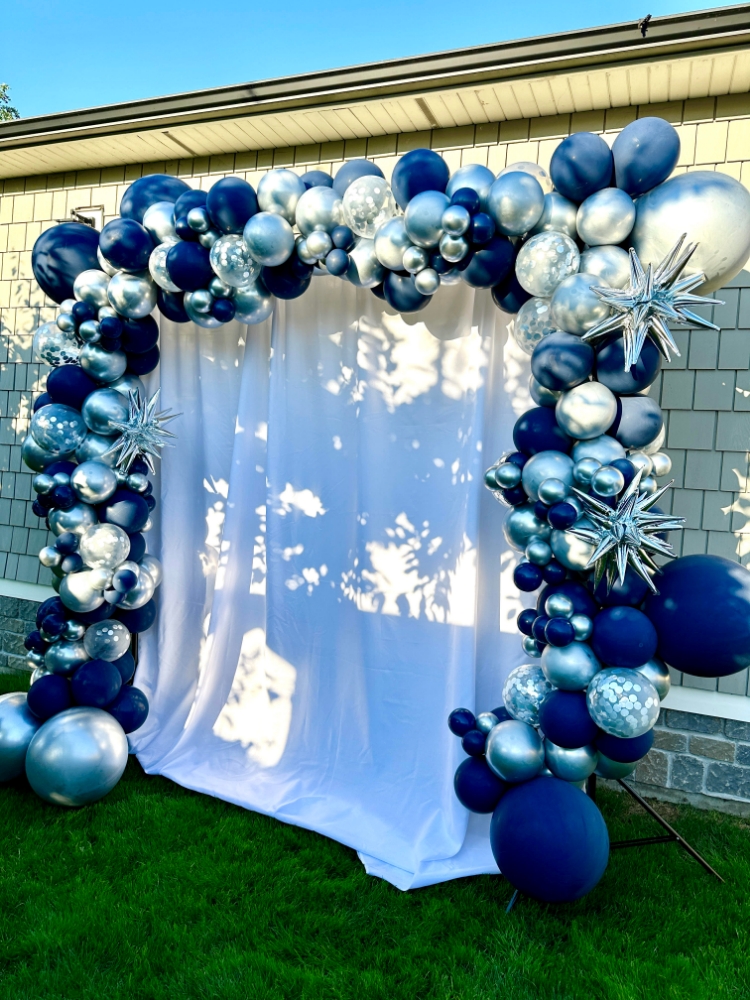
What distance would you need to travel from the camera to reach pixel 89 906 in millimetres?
2553

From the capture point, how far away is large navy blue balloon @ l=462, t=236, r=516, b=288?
2.68m

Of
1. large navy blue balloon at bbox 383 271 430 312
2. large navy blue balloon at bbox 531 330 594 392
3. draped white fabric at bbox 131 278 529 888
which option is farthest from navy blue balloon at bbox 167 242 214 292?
large navy blue balloon at bbox 531 330 594 392

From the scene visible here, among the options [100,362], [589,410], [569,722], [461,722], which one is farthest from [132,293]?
[569,722]

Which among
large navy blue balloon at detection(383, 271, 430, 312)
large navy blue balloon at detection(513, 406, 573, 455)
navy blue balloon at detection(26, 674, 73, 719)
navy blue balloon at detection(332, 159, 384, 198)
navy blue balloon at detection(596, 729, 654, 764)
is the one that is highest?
navy blue balloon at detection(332, 159, 384, 198)

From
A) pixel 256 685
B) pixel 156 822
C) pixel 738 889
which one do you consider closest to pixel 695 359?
pixel 738 889

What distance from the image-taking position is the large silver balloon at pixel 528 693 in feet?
8.60

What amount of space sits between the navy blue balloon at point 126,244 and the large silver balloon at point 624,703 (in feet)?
8.15

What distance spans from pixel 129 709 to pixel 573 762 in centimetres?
196

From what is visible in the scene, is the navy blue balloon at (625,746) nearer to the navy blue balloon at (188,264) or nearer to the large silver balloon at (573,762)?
the large silver balloon at (573,762)

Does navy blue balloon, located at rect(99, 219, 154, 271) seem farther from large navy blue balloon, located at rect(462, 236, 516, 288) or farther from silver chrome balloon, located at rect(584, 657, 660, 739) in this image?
silver chrome balloon, located at rect(584, 657, 660, 739)

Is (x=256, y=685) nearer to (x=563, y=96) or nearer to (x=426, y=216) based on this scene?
(x=426, y=216)

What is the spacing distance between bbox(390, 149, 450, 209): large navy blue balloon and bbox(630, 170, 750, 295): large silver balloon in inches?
28.9

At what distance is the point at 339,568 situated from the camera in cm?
344

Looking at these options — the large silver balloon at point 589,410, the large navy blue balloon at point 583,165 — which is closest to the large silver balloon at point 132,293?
the large navy blue balloon at point 583,165
